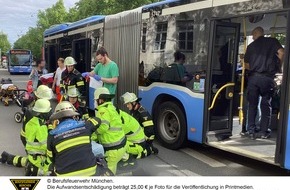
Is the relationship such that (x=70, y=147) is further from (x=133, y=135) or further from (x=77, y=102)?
(x=77, y=102)

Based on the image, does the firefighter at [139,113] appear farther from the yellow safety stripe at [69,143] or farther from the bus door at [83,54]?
the bus door at [83,54]

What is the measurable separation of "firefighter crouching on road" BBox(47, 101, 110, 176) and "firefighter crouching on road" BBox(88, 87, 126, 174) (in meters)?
0.89

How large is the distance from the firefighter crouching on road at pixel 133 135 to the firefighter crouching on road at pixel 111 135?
0.38m

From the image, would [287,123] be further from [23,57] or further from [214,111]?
[23,57]

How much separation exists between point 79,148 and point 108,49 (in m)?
5.61

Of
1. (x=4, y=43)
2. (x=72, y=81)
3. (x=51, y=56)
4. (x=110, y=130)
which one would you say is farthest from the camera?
(x=4, y=43)

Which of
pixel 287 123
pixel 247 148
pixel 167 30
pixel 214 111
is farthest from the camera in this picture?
pixel 167 30

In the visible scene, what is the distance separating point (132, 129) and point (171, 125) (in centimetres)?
153

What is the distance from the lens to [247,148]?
209 inches

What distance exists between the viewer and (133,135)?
5.32 meters

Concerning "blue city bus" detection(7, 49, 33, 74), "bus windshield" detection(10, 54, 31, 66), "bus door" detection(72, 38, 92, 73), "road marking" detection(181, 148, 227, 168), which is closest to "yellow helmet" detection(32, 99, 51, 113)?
"road marking" detection(181, 148, 227, 168)

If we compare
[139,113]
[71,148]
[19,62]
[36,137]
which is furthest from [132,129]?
[19,62]

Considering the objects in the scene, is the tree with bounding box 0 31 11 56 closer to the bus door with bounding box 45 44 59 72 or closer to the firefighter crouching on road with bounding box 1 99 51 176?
the bus door with bounding box 45 44 59 72

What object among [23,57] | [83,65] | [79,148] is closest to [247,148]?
[79,148]
